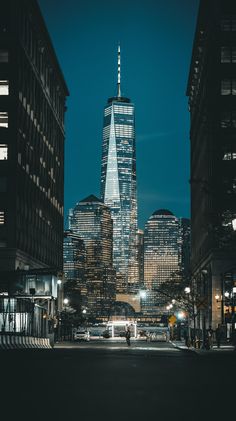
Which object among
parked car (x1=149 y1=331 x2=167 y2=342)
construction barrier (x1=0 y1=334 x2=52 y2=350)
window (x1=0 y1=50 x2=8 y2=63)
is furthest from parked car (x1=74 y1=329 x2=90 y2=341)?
window (x1=0 y1=50 x2=8 y2=63)

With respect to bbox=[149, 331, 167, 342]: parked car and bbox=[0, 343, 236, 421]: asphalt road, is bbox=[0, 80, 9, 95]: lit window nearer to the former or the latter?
bbox=[149, 331, 167, 342]: parked car

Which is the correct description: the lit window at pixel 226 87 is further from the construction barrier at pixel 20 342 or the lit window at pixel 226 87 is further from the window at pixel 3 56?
the construction barrier at pixel 20 342

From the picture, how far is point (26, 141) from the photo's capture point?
10244 centimetres

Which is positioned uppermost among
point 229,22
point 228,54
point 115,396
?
point 229,22

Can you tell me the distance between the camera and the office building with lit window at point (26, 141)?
93.9 meters

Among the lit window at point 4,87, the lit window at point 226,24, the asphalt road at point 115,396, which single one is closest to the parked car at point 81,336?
the lit window at point 4,87

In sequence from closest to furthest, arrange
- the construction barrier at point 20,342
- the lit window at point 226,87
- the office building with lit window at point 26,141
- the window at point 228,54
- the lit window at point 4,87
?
the construction barrier at point 20,342
the office building with lit window at point 26,141
the lit window at point 4,87
the lit window at point 226,87
the window at point 228,54

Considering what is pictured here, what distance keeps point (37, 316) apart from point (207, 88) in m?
47.3

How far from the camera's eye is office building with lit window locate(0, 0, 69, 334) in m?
93.9

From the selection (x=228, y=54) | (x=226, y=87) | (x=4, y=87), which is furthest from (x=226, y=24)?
(x=4, y=87)

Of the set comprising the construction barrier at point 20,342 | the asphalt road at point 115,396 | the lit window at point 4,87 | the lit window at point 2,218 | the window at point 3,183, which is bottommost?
the asphalt road at point 115,396

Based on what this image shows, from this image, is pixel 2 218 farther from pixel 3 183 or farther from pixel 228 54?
pixel 228 54

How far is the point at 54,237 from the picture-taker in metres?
132

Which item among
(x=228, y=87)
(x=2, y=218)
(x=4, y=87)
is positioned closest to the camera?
(x=2, y=218)
